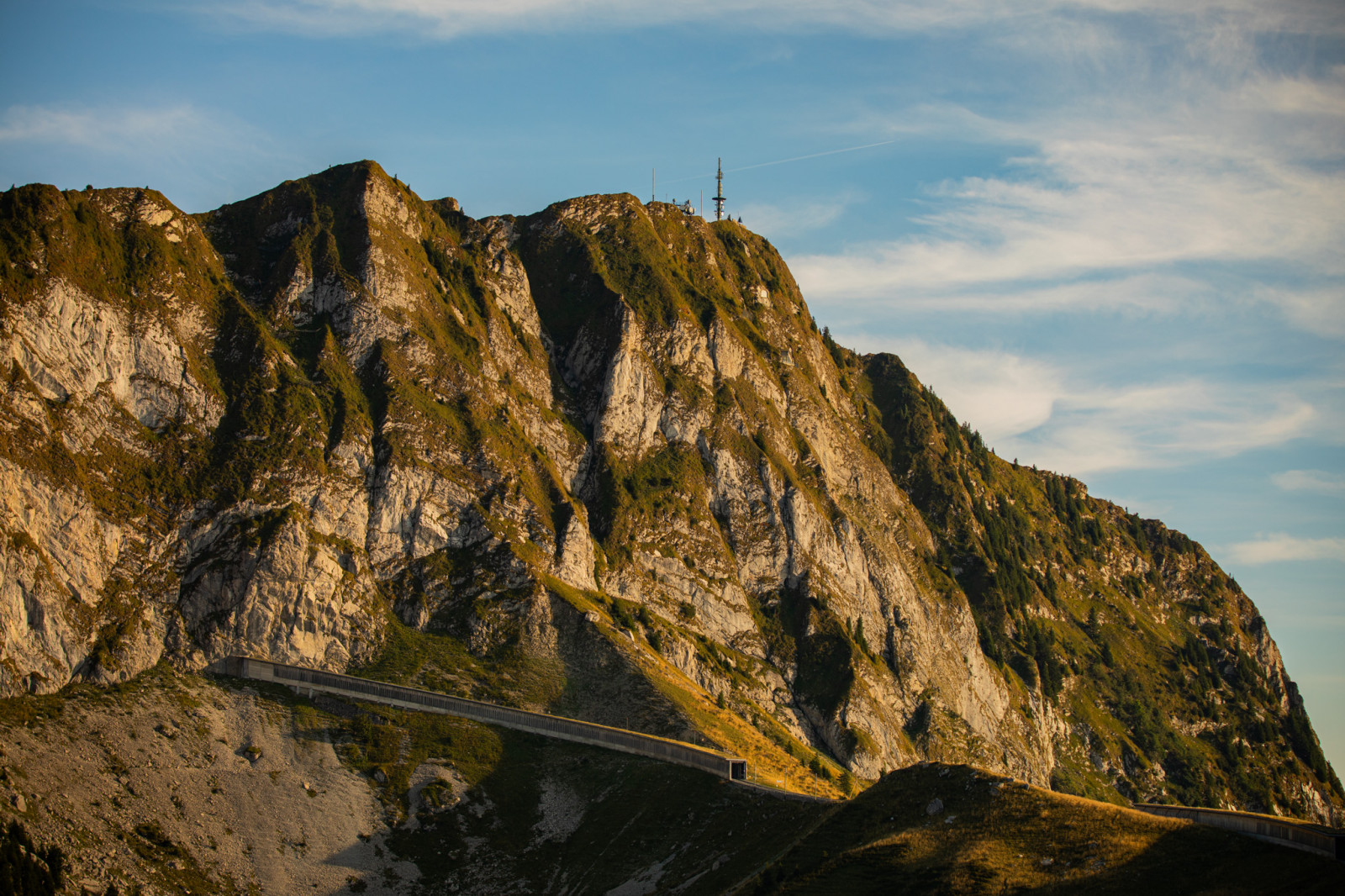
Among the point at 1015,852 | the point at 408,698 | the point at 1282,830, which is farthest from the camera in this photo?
the point at 408,698

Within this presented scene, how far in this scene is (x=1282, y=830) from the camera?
88.8 meters

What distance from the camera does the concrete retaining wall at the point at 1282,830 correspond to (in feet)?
275

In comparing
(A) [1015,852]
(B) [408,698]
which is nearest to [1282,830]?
(A) [1015,852]

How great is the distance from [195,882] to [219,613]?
4594 cm

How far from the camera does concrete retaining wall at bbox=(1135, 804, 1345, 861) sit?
83938 millimetres

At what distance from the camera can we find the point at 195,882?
115 metres

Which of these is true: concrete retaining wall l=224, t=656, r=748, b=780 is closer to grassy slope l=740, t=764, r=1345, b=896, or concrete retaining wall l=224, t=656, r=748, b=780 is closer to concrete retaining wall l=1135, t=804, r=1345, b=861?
grassy slope l=740, t=764, r=1345, b=896

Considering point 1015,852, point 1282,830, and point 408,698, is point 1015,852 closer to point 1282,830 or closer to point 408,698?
point 1282,830

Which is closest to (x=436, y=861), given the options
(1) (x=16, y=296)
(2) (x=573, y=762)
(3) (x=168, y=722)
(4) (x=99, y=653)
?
(2) (x=573, y=762)

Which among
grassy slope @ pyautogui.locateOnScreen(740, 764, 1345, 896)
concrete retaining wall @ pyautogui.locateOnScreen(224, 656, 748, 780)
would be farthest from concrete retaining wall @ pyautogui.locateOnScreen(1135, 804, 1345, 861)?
concrete retaining wall @ pyautogui.locateOnScreen(224, 656, 748, 780)

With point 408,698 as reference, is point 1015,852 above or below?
below

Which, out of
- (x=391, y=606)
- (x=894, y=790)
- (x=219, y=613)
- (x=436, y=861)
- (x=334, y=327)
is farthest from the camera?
(x=334, y=327)

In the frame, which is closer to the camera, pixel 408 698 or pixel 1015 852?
pixel 1015 852

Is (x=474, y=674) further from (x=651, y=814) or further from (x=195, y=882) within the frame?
(x=195, y=882)
